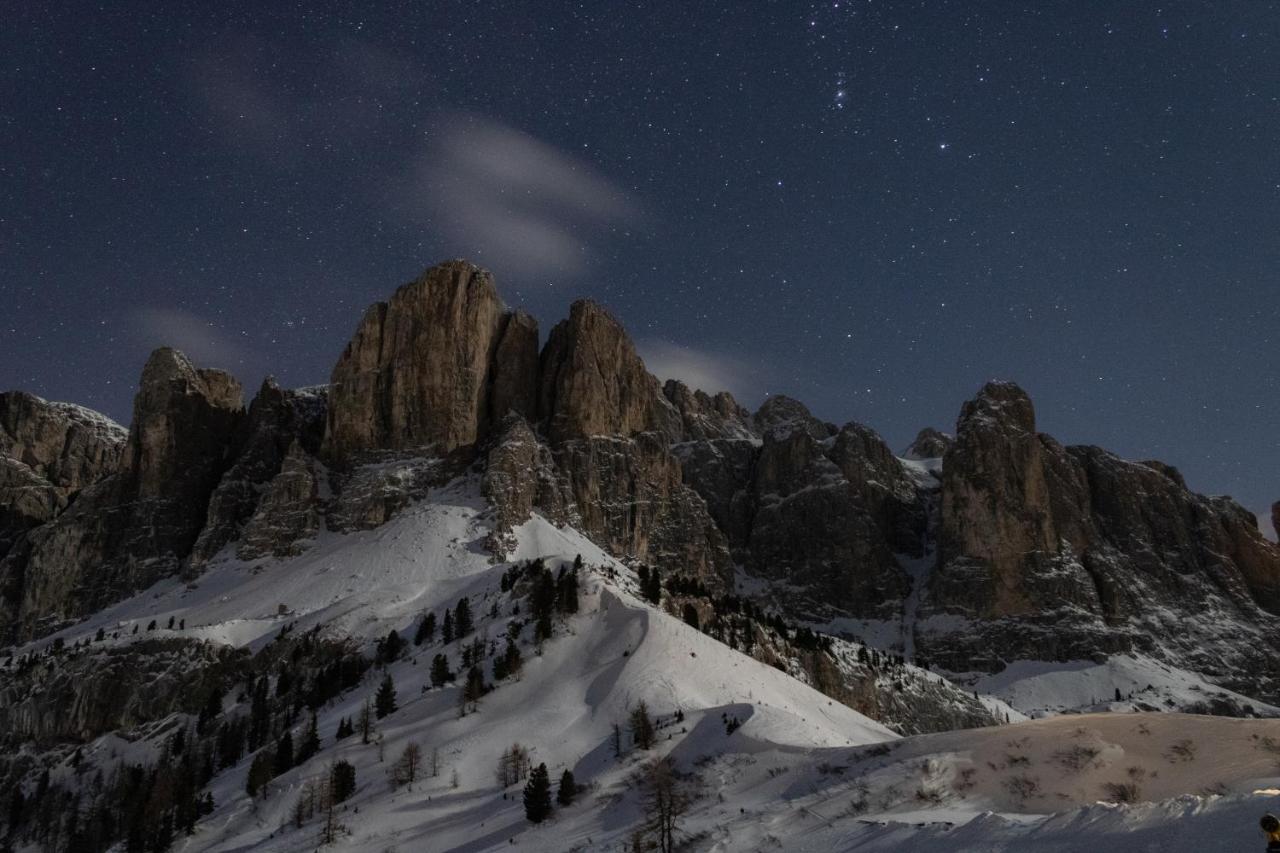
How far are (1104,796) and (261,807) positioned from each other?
66.8 m

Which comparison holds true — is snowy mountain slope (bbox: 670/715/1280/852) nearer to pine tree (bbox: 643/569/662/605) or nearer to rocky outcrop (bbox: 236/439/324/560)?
pine tree (bbox: 643/569/662/605)

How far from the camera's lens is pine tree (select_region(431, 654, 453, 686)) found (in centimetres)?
9588

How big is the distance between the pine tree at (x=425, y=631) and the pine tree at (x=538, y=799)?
65.4m

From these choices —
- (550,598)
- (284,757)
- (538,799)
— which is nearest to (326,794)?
(284,757)

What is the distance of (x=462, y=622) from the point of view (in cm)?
11831

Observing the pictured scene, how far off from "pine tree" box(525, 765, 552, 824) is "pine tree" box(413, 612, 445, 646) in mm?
65425

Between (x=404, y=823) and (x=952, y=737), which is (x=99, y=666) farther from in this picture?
(x=952, y=737)

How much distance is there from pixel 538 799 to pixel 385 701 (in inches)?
1575

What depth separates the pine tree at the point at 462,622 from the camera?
115750 mm

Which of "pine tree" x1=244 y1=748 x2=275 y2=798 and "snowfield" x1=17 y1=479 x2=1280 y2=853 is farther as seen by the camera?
"pine tree" x1=244 y1=748 x2=275 y2=798

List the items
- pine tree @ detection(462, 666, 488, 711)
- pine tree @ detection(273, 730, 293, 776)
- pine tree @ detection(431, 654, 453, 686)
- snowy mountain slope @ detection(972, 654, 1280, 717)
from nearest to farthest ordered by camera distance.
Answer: pine tree @ detection(462, 666, 488, 711) < pine tree @ detection(273, 730, 293, 776) < pine tree @ detection(431, 654, 453, 686) < snowy mountain slope @ detection(972, 654, 1280, 717)

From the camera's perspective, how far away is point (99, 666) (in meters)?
140

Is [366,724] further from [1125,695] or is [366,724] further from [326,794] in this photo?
[1125,695]

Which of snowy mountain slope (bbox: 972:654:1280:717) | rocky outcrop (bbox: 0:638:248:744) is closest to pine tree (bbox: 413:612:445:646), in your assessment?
rocky outcrop (bbox: 0:638:248:744)
